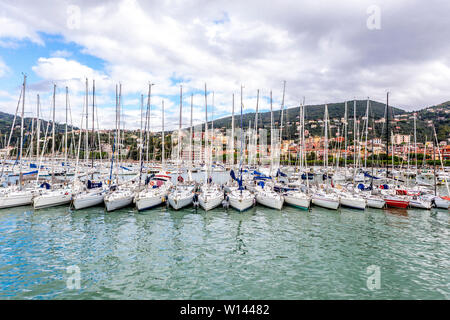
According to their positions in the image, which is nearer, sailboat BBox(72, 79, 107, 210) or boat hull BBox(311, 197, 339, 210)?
sailboat BBox(72, 79, 107, 210)

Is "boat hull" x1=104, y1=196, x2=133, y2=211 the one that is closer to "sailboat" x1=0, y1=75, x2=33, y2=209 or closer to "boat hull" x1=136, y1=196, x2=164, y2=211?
"boat hull" x1=136, y1=196, x2=164, y2=211

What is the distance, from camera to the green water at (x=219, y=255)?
9.22 metres

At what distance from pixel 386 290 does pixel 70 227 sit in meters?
18.8

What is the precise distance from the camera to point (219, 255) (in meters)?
12.5

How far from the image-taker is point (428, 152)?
9444 cm

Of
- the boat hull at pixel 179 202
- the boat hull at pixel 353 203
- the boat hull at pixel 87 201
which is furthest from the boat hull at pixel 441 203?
the boat hull at pixel 87 201

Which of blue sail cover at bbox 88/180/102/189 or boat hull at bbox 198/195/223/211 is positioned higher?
blue sail cover at bbox 88/180/102/189

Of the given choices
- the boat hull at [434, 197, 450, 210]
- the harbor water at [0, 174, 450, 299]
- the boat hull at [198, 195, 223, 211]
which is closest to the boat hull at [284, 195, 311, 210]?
the harbor water at [0, 174, 450, 299]

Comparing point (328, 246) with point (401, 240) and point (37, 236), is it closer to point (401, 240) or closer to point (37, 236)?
point (401, 240)

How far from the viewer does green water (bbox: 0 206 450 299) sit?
363 inches

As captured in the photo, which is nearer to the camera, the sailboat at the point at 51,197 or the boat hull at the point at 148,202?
the sailboat at the point at 51,197

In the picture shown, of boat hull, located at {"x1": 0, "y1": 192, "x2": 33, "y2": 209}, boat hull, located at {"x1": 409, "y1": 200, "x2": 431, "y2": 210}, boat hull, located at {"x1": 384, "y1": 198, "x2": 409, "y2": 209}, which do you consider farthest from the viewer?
boat hull, located at {"x1": 384, "y1": 198, "x2": 409, "y2": 209}

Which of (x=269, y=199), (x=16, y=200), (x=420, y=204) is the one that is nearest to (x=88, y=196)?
(x=16, y=200)

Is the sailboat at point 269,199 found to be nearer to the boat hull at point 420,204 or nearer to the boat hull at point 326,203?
the boat hull at point 326,203
